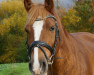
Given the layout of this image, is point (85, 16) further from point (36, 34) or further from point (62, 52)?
point (36, 34)

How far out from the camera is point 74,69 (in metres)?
3.44

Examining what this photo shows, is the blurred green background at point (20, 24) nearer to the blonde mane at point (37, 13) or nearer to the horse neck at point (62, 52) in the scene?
the horse neck at point (62, 52)

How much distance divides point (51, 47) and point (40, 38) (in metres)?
0.28

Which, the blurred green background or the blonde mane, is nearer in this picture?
the blonde mane

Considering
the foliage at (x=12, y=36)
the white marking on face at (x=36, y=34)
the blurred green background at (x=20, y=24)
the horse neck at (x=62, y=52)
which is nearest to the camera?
the white marking on face at (x=36, y=34)

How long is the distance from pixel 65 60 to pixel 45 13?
3.40ft

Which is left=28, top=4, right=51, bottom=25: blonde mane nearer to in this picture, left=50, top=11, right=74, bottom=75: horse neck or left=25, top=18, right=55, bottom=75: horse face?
left=25, top=18, right=55, bottom=75: horse face

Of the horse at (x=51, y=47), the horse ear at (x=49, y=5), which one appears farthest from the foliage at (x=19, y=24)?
the horse ear at (x=49, y=5)

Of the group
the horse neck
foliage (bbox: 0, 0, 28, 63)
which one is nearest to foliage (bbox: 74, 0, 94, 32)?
foliage (bbox: 0, 0, 28, 63)

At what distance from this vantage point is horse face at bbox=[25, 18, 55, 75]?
8.38 feet

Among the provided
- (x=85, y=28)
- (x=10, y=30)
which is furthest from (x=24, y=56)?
(x=85, y=28)

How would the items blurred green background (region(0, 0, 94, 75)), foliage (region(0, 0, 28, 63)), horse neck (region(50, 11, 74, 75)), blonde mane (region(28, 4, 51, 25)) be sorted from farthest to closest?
foliage (region(0, 0, 28, 63)), blurred green background (region(0, 0, 94, 75)), horse neck (region(50, 11, 74, 75)), blonde mane (region(28, 4, 51, 25))

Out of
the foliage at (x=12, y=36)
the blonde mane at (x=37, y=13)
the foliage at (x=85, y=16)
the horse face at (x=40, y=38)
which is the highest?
the blonde mane at (x=37, y=13)

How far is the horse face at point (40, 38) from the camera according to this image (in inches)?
101
